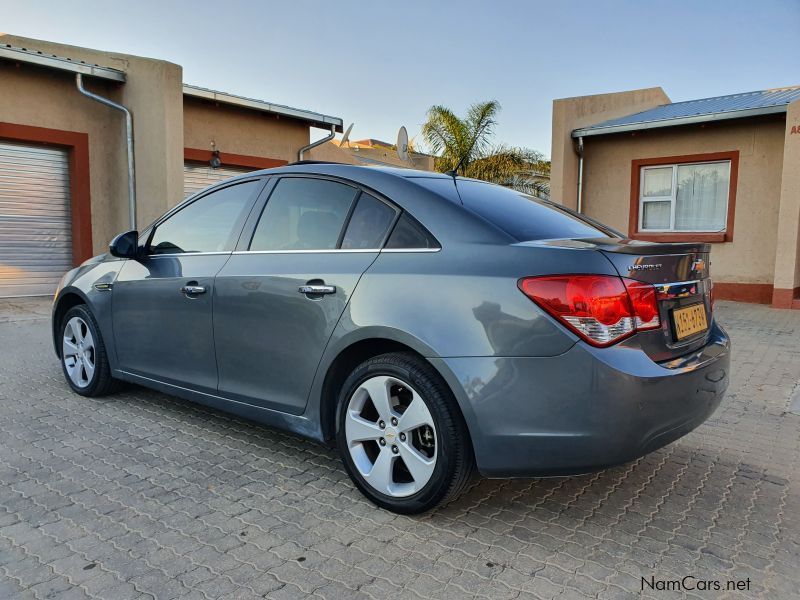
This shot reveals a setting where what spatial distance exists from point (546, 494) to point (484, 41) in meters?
11.7

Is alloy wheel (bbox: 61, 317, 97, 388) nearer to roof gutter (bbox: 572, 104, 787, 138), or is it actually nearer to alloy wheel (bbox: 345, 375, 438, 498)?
alloy wheel (bbox: 345, 375, 438, 498)

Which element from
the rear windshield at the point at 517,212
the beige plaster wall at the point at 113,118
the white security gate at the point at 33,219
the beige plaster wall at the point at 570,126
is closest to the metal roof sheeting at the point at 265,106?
the beige plaster wall at the point at 113,118

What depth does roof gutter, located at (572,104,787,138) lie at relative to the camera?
1030 centimetres

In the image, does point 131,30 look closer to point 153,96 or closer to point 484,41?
point 153,96

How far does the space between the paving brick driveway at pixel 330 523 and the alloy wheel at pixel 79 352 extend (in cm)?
53

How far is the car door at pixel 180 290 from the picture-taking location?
3.47 m

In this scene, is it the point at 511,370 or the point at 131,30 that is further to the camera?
the point at 131,30

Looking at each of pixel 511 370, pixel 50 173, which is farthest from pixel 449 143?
pixel 511 370

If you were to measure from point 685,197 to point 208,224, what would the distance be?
10.8 m

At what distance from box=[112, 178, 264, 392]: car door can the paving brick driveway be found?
1.49 ft

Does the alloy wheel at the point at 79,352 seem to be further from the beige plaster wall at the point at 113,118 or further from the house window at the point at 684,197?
the house window at the point at 684,197

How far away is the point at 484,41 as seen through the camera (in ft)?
41.9

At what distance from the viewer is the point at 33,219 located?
33.9 feet

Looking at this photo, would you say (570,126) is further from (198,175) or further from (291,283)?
(291,283)
